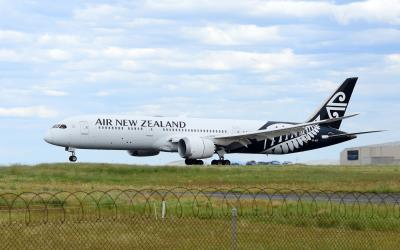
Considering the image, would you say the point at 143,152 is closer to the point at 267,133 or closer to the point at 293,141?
the point at 267,133

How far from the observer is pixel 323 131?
72062 millimetres

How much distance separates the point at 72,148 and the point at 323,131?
2302cm

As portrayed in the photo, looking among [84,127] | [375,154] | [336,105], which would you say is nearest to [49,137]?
[84,127]

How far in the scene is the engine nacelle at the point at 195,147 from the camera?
205 feet

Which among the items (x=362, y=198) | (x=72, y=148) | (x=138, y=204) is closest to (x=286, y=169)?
(x=72, y=148)

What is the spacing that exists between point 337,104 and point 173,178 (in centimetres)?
3058

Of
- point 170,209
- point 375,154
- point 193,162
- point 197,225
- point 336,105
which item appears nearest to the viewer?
point 197,225

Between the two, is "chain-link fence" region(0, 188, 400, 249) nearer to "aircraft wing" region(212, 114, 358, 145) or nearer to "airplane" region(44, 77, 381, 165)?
"airplane" region(44, 77, 381, 165)

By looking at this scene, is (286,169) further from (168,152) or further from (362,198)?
(362,198)

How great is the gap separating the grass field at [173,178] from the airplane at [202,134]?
668 cm

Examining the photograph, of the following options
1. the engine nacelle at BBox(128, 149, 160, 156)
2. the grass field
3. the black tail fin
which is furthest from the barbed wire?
the black tail fin

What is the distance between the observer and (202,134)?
2569 inches

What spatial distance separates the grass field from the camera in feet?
133

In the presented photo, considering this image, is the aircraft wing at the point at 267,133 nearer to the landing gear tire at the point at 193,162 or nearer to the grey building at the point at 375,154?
the landing gear tire at the point at 193,162
